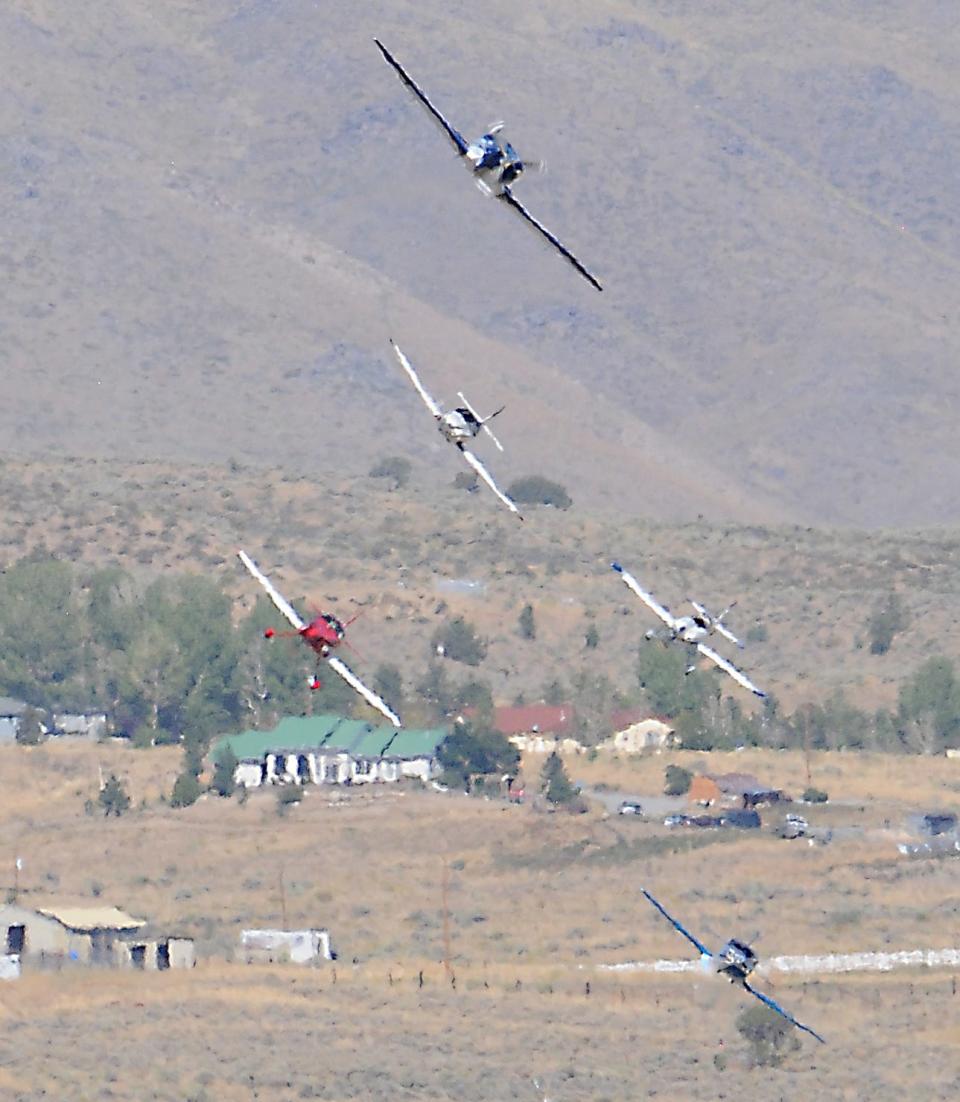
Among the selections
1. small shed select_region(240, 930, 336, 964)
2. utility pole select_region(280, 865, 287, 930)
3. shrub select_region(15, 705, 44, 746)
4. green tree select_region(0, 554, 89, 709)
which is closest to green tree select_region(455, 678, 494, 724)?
green tree select_region(0, 554, 89, 709)

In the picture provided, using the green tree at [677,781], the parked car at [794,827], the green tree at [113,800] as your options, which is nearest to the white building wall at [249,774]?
the green tree at [113,800]

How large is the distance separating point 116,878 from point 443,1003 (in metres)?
30.0

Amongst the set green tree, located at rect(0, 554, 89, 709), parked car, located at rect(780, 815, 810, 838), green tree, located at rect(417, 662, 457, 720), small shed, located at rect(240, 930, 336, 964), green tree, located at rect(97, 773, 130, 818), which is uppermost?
green tree, located at rect(0, 554, 89, 709)

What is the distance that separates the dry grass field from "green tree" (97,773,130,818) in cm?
139

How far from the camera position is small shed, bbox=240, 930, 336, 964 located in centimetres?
12494

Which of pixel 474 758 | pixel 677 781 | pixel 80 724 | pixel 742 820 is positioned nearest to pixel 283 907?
pixel 742 820

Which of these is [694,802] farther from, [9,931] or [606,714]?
[9,931]

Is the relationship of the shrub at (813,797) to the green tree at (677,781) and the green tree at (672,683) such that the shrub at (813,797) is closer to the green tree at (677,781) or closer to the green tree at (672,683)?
the green tree at (677,781)

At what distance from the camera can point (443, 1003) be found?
382ft

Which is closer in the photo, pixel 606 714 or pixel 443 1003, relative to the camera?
pixel 443 1003

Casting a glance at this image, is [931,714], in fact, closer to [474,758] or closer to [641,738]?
[641,738]

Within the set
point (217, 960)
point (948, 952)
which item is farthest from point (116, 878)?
point (948, 952)

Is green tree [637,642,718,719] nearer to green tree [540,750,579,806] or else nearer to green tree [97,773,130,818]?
green tree [540,750,579,806]

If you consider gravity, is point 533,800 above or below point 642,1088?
above
